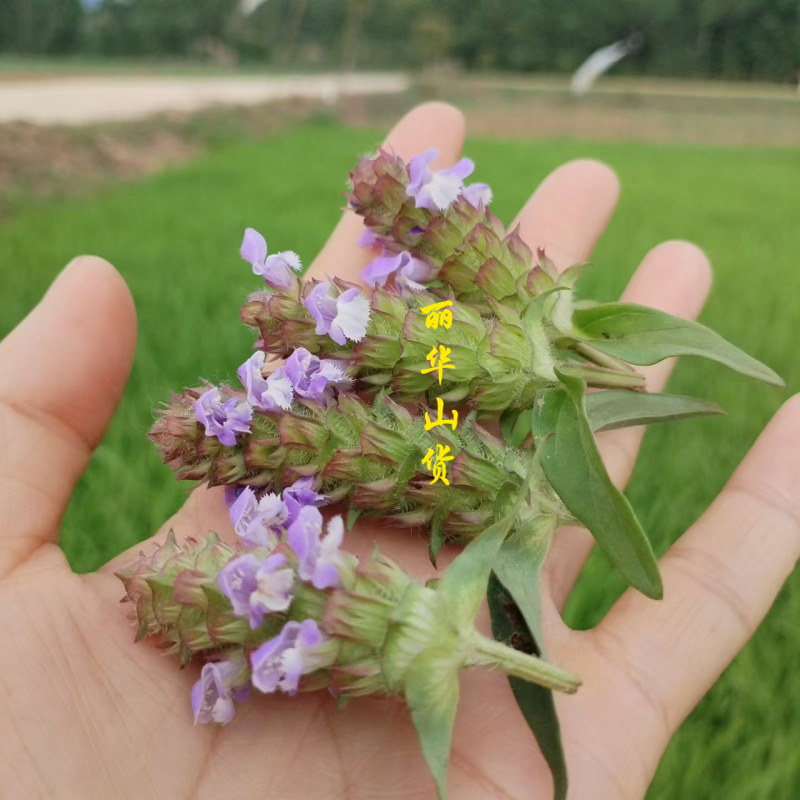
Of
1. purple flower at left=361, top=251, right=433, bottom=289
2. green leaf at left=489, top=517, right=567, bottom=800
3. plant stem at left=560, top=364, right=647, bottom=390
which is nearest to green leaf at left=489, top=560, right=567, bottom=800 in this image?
green leaf at left=489, top=517, right=567, bottom=800

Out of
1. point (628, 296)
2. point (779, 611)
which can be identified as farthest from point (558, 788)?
point (628, 296)

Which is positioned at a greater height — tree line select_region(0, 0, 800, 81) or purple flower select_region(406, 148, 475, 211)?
purple flower select_region(406, 148, 475, 211)

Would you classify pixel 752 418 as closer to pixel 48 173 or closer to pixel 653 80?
pixel 48 173

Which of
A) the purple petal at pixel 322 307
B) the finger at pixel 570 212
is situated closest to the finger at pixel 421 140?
the finger at pixel 570 212

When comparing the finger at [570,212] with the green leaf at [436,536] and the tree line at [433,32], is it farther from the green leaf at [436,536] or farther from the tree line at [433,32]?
the tree line at [433,32]

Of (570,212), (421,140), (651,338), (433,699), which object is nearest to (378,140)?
(421,140)

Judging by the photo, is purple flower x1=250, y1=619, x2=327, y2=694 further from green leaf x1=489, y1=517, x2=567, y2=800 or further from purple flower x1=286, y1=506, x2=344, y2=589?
green leaf x1=489, y1=517, x2=567, y2=800
